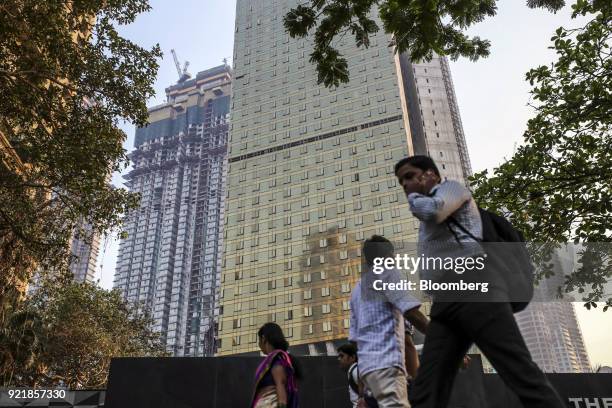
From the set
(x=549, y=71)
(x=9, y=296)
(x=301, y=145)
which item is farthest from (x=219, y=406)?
(x=301, y=145)

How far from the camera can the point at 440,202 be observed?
2.22 meters

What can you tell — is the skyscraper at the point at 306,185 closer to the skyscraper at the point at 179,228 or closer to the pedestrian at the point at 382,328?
the pedestrian at the point at 382,328

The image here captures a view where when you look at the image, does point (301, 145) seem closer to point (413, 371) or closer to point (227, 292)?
point (227, 292)

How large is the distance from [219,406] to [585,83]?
8075mm

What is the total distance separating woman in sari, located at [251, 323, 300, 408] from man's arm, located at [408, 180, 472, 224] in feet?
5.75

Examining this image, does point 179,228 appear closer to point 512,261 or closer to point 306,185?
point 306,185

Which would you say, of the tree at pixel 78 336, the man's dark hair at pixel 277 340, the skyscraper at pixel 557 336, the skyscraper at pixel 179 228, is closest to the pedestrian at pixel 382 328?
the man's dark hair at pixel 277 340

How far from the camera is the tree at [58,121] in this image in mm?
8727

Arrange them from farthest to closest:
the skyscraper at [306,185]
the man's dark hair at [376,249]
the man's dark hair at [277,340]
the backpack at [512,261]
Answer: the skyscraper at [306,185] < the man's dark hair at [277,340] < the man's dark hair at [376,249] < the backpack at [512,261]

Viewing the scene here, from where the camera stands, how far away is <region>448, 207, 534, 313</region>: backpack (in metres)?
2.18

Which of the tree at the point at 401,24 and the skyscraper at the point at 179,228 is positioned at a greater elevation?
the skyscraper at the point at 179,228

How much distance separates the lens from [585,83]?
8859mm

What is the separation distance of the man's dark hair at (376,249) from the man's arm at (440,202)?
2.70 feet

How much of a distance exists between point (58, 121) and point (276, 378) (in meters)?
8.34
